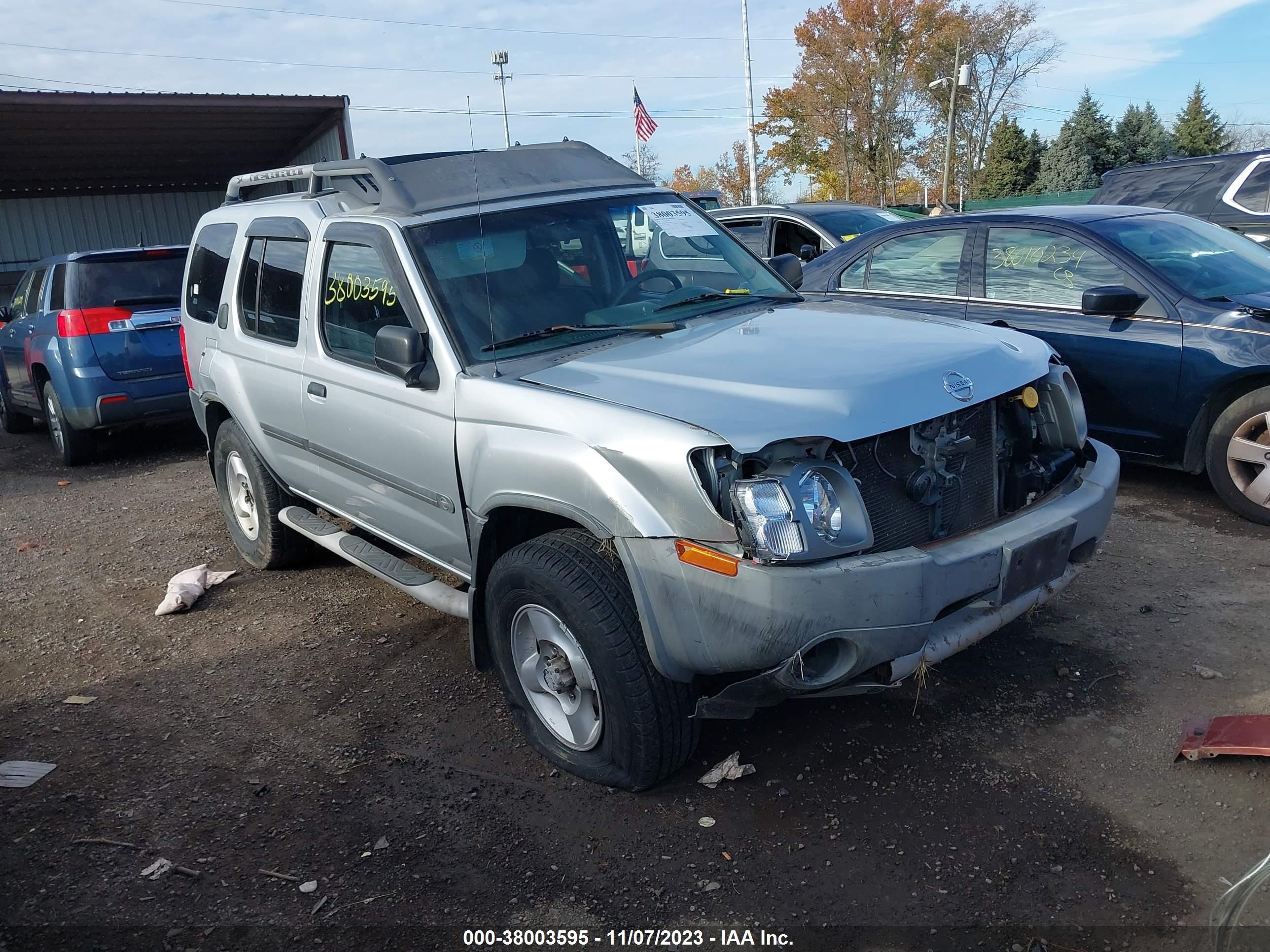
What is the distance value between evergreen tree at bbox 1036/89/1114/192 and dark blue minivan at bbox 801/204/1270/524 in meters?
41.5

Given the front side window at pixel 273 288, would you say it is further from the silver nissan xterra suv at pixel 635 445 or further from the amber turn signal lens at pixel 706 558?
the amber turn signal lens at pixel 706 558

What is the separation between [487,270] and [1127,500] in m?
4.07

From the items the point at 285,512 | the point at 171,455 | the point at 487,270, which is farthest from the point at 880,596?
the point at 171,455

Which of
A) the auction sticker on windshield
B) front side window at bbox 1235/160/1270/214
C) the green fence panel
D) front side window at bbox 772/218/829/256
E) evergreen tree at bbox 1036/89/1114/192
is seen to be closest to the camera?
the auction sticker on windshield

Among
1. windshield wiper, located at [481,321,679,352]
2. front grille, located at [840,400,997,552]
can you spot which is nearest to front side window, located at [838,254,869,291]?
windshield wiper, located at [481,321,679,352]

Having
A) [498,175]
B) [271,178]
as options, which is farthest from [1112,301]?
[271,178]

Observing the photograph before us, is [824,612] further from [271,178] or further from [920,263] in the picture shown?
[920,263]

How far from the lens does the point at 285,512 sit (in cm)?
528

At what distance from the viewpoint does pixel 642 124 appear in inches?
788

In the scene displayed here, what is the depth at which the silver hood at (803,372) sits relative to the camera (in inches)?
113

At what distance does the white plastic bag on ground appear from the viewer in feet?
17.5

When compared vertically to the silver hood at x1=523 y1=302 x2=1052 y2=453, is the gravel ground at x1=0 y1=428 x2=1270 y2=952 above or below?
below

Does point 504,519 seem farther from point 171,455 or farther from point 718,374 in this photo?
point 171,455

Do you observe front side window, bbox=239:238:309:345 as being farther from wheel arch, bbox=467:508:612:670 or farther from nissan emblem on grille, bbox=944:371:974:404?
nissan emblem on grille, bbox=944:371:974:404
